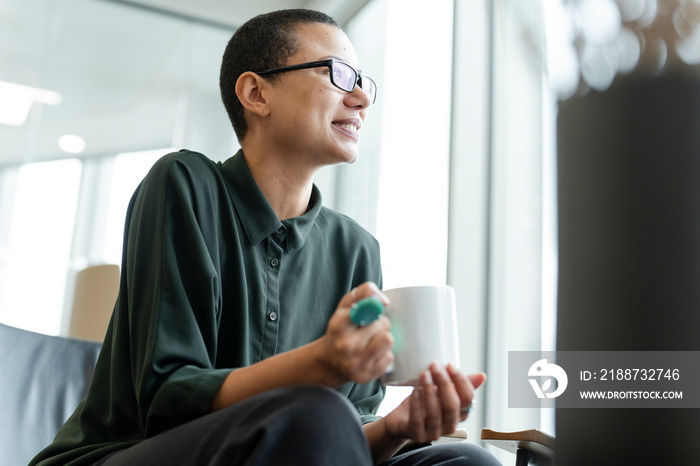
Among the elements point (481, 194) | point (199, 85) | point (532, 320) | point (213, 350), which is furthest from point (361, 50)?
point (213, 350)

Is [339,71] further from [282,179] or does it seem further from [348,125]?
[282,179]

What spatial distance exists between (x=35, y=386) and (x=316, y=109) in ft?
2.62

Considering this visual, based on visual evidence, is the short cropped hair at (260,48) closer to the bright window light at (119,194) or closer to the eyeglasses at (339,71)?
the eyeglasses at (339,71)

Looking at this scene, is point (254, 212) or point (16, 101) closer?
point (254, 212)

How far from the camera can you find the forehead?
4.40 ft

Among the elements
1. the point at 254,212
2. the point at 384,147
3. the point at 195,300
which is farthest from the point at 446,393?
the point at 384,147

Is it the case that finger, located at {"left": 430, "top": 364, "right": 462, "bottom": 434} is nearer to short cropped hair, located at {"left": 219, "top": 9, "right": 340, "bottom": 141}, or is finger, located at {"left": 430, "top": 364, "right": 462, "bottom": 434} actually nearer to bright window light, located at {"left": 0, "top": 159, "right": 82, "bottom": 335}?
short cropped hair, located at {"left": 219, "top": 9, "right": 340, "bottom": 141}

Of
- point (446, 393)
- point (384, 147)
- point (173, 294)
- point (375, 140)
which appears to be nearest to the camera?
point (446, 393)

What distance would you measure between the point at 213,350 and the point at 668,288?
2.11 ft

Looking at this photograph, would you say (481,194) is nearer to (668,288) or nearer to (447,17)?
(447,17)

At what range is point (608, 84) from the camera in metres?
0.60

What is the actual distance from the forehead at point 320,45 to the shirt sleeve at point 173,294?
1.14 ft

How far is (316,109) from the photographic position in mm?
1294

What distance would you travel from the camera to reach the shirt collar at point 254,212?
116 cm
